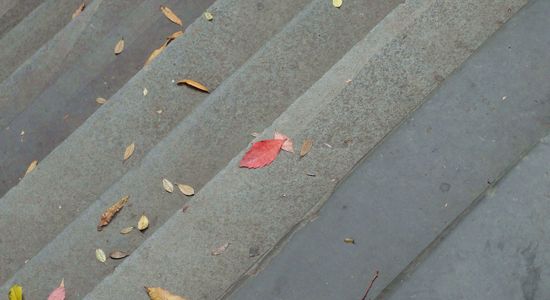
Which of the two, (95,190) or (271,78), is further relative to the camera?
(95,190)

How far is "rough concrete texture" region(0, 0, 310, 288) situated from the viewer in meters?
3.08

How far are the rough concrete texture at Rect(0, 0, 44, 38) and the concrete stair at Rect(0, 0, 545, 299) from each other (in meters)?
1.17

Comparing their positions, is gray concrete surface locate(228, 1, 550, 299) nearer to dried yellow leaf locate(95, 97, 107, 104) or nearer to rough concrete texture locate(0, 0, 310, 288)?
rough concrete texture locate(0, 0, 310, 288)

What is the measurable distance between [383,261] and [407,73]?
70 cm

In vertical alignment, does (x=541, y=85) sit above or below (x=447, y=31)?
below

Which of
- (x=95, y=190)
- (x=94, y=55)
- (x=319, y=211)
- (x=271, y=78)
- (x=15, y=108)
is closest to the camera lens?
(x=319, y=211)

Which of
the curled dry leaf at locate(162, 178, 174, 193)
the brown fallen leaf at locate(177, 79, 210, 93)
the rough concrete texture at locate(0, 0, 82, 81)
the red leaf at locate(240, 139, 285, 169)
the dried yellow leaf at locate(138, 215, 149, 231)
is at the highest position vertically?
the rough concrete texture at locate(0, 0, 82, 81)

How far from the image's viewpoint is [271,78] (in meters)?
2.80

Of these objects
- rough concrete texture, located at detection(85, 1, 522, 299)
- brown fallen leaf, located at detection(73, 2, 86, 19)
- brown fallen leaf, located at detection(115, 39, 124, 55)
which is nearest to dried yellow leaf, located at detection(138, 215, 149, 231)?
rough concrete texture, located at detection(85, 1, 522, 299)

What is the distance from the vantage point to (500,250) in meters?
1.85

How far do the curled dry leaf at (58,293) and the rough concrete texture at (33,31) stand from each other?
2291mm

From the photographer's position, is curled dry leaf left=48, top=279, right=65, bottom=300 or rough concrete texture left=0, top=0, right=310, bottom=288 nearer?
curled dry leaf left=48, top=279, right=65, bottom=300

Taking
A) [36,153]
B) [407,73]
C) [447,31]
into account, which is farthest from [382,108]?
[36,153]

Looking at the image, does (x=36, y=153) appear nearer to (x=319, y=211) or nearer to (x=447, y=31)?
(x=319, y=211)
